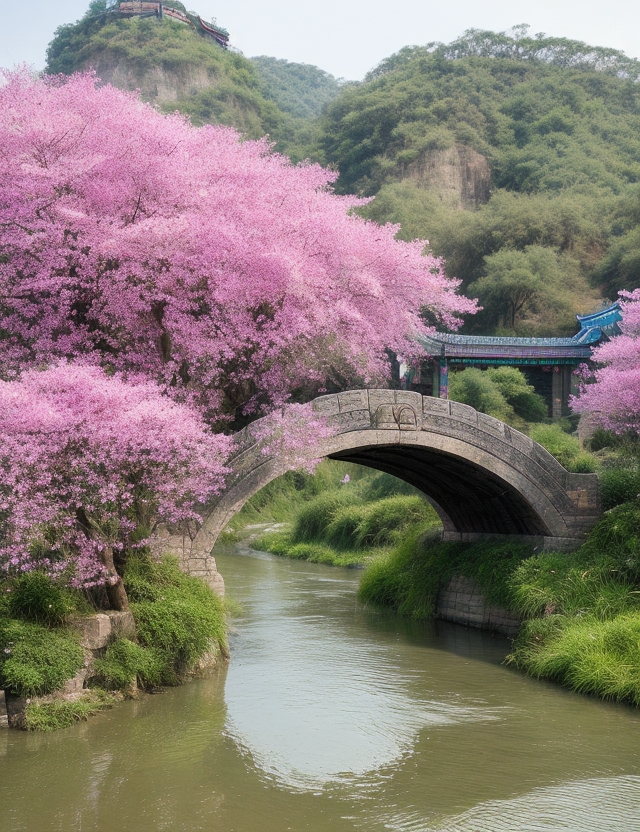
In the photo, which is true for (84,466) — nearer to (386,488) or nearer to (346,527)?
(346,527)

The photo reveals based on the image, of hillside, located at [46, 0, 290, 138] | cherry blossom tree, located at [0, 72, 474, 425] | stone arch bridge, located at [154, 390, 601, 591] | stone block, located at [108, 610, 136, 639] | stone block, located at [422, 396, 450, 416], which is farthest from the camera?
hillside, located at [46, 0, 290, 138]

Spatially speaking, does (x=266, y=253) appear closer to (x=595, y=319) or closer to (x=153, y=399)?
(x=153, y=399)

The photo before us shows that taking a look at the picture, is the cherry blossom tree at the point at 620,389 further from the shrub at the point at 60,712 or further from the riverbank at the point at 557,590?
the shrub at the point at 60,712

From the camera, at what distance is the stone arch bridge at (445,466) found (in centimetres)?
1320

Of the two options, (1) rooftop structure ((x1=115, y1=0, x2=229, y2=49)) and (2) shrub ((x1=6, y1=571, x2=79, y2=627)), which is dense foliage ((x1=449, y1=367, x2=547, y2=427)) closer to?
(2) shrub ((x1=6, y1=571, x2=79, y2=627))

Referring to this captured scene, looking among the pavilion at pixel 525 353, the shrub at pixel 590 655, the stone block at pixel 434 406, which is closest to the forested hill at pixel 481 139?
the pavilion at pixel 525 353

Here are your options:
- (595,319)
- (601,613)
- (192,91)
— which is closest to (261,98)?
(192,91)

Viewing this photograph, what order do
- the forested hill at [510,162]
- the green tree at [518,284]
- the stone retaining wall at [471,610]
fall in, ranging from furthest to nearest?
the forested hill at [510,162], the green tree at [518,284], the stone retaining wall at [471,610]

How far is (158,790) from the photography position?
28.7ft

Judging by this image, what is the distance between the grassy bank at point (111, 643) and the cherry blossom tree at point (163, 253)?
2.52 meters

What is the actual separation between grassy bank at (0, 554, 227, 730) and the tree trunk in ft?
0.80

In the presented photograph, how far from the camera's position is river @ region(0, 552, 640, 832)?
8.23m

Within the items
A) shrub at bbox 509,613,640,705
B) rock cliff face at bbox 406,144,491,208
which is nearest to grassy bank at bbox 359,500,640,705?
shrub at bbox 509,613,640,705

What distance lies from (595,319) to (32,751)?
27688 millimetres
